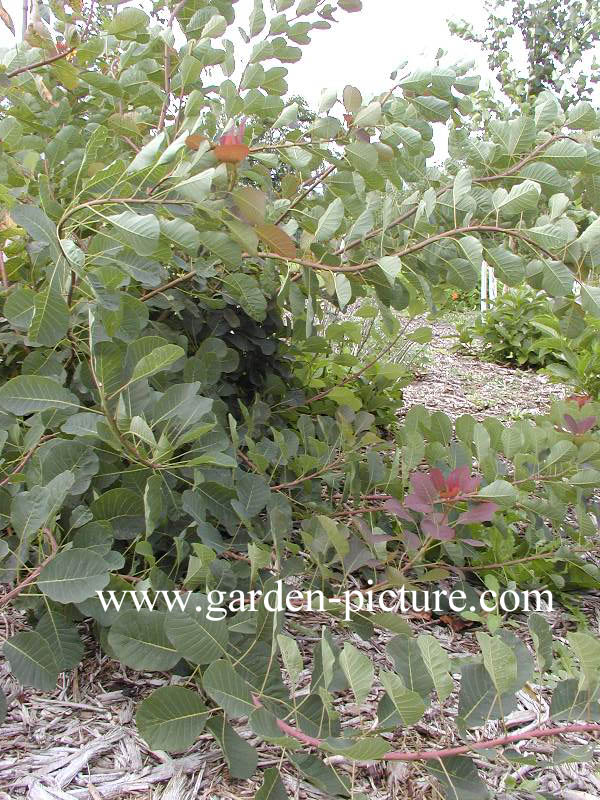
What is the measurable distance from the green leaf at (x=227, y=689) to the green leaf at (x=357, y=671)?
0.13 meters

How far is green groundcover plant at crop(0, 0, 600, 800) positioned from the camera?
863mm

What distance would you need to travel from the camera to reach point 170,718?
32.8 inches

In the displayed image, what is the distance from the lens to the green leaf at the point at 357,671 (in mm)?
792

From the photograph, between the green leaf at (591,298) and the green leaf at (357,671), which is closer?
the green leaf at (357,671)

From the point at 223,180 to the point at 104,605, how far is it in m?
0.68

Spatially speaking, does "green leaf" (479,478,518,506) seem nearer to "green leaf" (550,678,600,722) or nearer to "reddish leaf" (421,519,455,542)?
"reddish leaf" (421,519,455,542)

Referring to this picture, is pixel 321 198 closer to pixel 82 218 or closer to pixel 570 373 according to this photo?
pixel 82 218

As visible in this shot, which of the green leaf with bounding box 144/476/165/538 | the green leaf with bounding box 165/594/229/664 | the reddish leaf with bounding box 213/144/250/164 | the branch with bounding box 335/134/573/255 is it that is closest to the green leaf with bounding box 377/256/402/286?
the branch with bounding box 335/134/573/255

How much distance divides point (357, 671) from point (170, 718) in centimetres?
25

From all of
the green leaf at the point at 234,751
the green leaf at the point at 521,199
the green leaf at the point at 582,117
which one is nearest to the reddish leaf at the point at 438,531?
the green leaf at the point at 234,751

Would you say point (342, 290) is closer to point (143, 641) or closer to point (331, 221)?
point (331, 221)

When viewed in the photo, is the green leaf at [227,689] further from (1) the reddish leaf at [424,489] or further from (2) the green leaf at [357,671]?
(1) the reddish leaf at [424,489]

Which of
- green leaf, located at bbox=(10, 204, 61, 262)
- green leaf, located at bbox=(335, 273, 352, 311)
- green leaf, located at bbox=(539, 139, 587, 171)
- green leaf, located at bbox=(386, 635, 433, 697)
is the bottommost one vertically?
green leaf, located at bbox=(386, 635, 433, 697)

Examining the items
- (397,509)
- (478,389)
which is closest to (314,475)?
(397,509)
